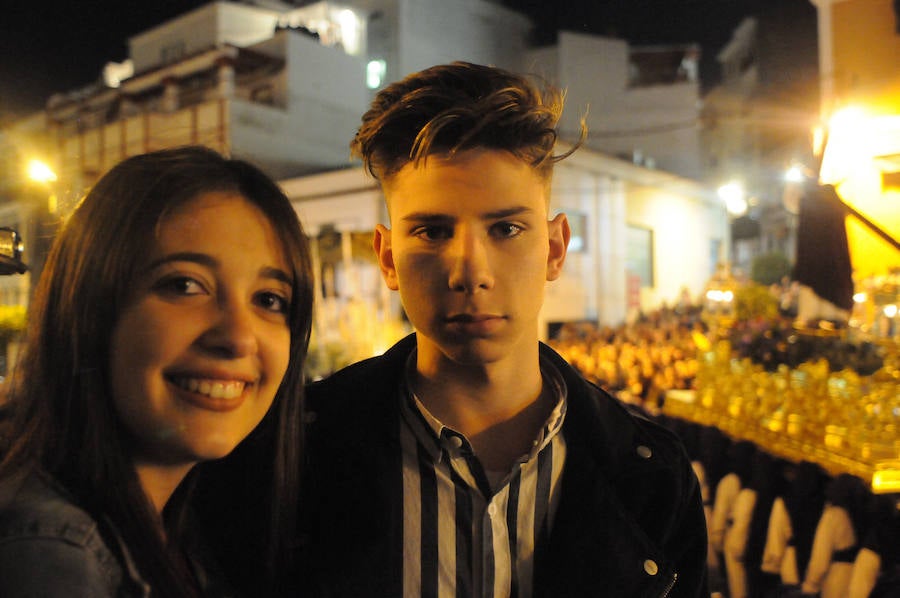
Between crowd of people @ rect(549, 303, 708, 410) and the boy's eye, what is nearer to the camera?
the boy's eye

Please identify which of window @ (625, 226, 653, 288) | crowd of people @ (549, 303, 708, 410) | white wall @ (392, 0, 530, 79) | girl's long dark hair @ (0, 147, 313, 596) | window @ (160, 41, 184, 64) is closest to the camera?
Answer: girl's long dark hair @ (0, 147, 313, 596)

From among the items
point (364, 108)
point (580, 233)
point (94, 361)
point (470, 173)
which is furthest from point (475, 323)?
point (364, 108)

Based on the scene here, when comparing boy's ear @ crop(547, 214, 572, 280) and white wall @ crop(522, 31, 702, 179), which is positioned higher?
white wall @ crop(522, 31, 702, 179)

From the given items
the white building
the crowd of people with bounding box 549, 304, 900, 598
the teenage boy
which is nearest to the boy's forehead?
the teenage boy

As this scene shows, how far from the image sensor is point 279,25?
20188mm

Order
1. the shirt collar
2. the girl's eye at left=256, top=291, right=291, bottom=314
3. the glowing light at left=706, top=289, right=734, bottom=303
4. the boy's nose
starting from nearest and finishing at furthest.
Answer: the girl's eye at left=256, top=291, right=291, bottom=314, the boy's nose, the shirt collar, the glowing light at left=706, top=289, right=734, bottom=303

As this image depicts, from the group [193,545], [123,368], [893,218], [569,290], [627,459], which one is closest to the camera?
[123,368]

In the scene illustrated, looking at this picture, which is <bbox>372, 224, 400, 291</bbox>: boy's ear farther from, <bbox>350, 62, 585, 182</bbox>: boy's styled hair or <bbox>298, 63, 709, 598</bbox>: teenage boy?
<bbox>350, 62, 585, 182</bbox>: boy's styled hair

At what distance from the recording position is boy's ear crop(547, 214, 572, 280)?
1.94 m

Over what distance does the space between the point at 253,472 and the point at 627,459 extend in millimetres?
1041

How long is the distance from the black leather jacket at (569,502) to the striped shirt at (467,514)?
1.4 inches

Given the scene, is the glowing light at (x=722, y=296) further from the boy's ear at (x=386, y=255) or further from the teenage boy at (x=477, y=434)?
the boy's ear at (x=386, y=255)

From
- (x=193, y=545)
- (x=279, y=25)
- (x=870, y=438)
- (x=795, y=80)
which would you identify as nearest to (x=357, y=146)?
(x=193, y=545)

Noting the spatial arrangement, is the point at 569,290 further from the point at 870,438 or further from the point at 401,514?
the point at 401,514
